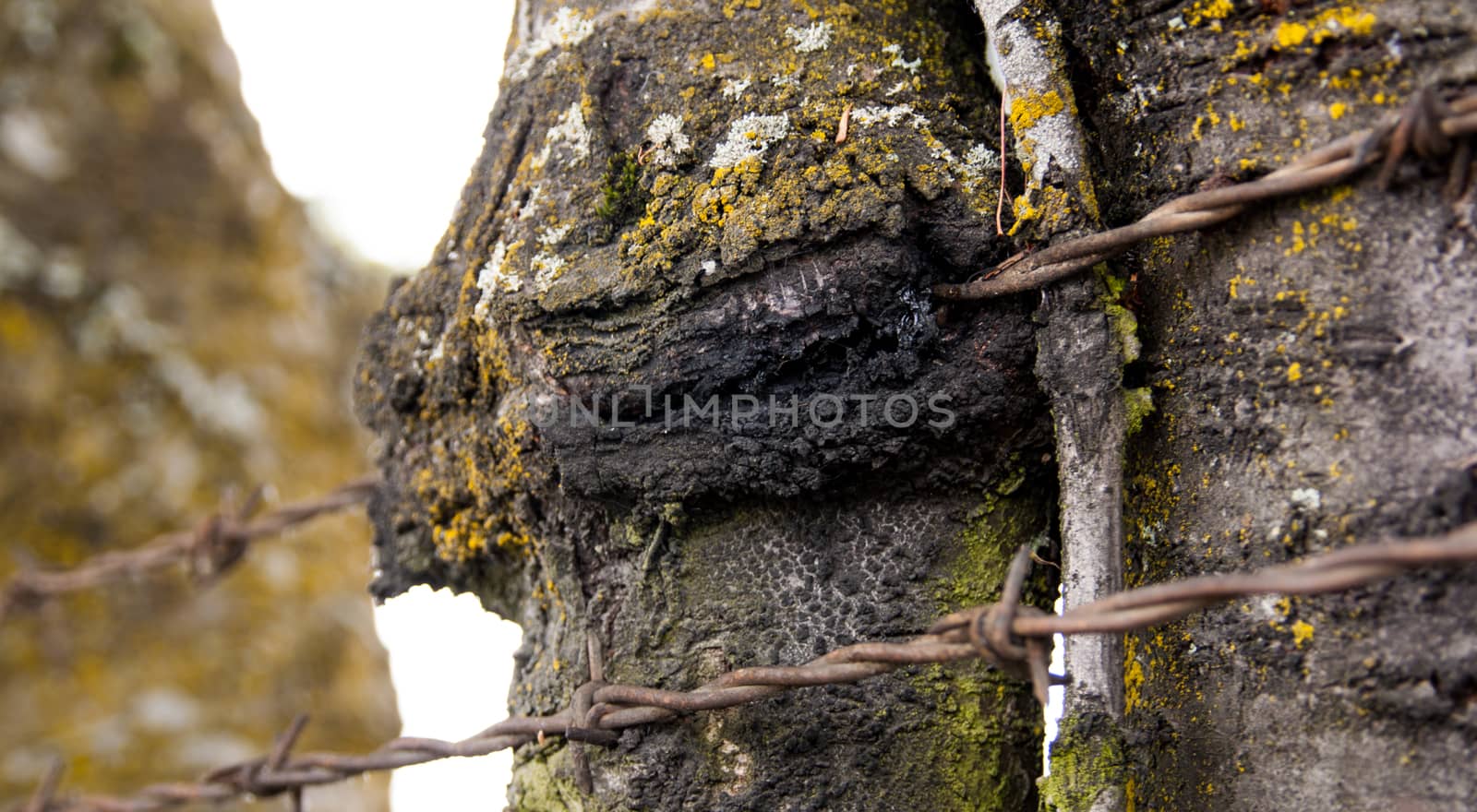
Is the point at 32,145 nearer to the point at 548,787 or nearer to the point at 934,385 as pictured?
the point at 548,787

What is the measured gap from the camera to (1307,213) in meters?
0.89

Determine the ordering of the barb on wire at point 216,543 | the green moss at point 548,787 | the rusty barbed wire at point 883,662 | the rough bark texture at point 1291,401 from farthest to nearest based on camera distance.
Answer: the barb on wire at point 216,543 < the green moss at point 548,787 < the rough bark texture at point 1291,401 < the rusty barbed wire at point 883,662

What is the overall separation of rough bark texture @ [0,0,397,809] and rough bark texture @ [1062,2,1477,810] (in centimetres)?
286

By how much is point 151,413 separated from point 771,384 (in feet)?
9.14

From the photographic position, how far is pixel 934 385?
1056mm

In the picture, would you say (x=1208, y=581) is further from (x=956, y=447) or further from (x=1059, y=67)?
(x=1059, y=67)

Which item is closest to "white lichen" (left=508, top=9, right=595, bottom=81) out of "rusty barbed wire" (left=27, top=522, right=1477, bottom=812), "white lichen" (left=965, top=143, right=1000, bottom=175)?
"white lichen" (left=965, top=143, right=1000, bottom=175)

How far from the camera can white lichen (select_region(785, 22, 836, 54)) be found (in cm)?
115

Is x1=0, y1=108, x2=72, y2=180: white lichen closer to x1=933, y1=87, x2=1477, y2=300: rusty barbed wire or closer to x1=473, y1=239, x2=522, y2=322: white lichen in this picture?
x1=473, y1=239, x2=522, y2=322: white lichen

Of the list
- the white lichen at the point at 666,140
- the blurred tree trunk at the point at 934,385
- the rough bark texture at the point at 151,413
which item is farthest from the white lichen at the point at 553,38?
the rough bark texture at the point at 151,413

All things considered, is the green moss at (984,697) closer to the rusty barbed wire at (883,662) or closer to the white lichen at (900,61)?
the rusty barbed wire at (883,662)

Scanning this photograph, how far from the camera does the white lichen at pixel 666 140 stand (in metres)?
1.13

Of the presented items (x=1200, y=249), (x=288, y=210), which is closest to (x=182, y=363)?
(x=288, y=210)

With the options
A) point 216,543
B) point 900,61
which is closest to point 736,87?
point 900,61
